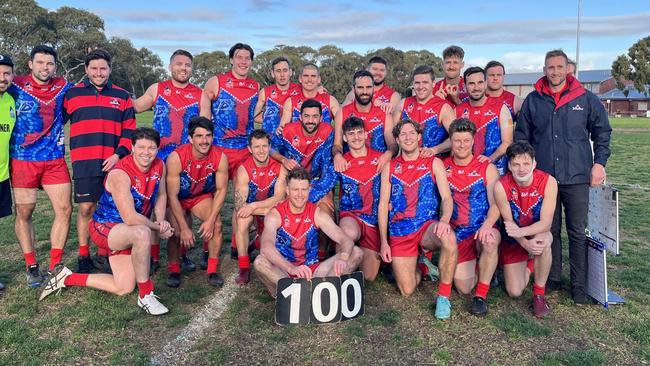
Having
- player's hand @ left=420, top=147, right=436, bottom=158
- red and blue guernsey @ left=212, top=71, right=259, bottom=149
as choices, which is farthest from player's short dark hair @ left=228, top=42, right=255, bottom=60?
player's hand @ left=420, top=147, right=436, bottom=158

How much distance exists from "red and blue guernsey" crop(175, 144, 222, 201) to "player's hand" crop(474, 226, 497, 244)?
98.1 inches

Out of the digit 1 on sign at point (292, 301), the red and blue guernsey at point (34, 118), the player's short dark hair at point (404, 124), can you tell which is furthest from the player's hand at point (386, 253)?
the red and blue guernsey at point (34, 118)

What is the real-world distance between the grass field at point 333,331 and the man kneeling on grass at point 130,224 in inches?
4.8

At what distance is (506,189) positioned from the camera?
4.27 m

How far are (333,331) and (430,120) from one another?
97.4 inches

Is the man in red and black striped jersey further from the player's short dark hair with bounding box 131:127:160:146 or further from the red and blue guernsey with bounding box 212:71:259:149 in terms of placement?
the red and blue guernsey with bounding box 212:71:259:149

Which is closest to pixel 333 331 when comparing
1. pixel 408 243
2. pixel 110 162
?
pixel 408 243

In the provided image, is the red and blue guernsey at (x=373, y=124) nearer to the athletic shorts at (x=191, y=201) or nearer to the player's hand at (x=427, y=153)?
the player's hand at (x=427, y=153)

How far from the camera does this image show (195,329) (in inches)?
149

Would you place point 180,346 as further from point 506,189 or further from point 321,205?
point 506,189

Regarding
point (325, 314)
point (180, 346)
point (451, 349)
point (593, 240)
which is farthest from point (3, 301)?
point (593, 240)

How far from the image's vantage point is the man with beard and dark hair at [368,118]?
17.2 ft

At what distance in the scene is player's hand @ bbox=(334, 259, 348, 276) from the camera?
4.00m

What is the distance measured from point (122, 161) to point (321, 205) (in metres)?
1.88
